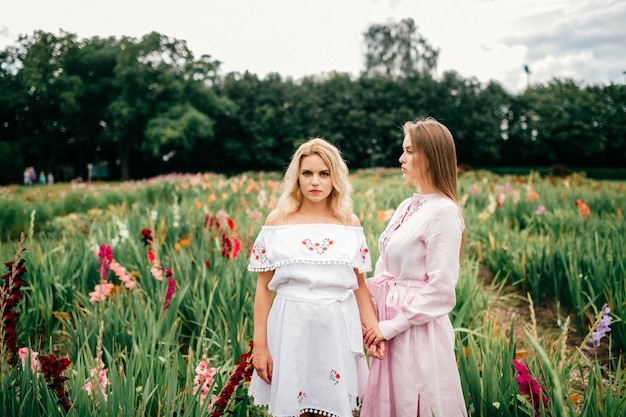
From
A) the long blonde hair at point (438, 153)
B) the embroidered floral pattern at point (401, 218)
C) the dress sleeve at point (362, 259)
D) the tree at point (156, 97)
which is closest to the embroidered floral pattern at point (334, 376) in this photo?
the dress sleeve at point (362, 259)

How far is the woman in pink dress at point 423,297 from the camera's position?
4.85ft

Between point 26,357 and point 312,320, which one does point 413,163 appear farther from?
point 26,357

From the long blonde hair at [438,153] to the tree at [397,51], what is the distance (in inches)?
1183

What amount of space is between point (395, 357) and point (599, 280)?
6.45ft

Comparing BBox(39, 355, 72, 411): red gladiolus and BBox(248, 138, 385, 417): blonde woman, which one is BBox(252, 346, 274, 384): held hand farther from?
BBox(39, 355, 72, 411): red gladiolus

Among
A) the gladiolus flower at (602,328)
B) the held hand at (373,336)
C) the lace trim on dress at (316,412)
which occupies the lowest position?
the lace trim on dress at (316,412)

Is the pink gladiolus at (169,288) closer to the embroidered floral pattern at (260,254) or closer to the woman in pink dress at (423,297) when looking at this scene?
the embroidered floral pattern at (260,254)

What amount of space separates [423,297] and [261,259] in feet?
1.93

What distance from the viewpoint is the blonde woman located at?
1507 millimetres

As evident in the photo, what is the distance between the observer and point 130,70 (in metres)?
26.6

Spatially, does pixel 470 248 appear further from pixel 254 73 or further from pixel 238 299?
pixel 254 73

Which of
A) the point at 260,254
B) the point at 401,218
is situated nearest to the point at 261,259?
the point at 260,254

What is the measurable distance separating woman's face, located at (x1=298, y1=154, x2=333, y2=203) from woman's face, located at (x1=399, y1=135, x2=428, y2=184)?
0.28m

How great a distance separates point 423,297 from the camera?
4.85 feet
